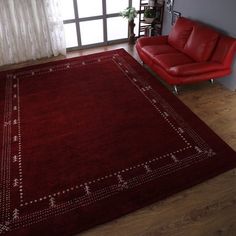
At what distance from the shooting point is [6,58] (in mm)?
4469

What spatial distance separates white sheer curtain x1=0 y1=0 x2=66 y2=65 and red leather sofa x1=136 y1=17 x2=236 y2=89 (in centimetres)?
167

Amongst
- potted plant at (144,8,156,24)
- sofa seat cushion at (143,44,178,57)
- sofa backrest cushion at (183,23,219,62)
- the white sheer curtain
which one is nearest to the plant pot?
potted plant at (144,8,156,24)

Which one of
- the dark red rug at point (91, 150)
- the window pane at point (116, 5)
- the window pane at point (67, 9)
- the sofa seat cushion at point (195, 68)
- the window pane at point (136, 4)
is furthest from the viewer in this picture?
the window pane at point (136, 4)

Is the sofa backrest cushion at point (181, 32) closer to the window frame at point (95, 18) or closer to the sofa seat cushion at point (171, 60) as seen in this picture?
the sofa seat cushion at point (171, 60)

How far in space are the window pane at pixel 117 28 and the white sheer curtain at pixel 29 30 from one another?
1.05 meters

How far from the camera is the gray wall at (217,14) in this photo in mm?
3404

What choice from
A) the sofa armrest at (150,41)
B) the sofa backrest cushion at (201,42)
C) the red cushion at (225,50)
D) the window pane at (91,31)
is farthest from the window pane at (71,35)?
the red cushion at (225,50)

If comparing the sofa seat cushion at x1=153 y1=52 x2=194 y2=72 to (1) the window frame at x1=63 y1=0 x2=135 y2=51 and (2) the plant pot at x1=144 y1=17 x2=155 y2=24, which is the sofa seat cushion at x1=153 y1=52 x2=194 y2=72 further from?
(1) the window frame at x1=63 y1=0 x2=135 y2=51

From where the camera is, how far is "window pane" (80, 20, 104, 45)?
497cm

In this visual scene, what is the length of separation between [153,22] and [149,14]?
20 centimetres

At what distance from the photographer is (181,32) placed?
396 centimetres

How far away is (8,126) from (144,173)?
175cm

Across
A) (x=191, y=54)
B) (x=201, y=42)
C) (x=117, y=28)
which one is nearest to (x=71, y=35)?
(x=117, y=28)

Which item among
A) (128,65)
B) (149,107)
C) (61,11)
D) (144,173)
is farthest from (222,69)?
(61,11)
